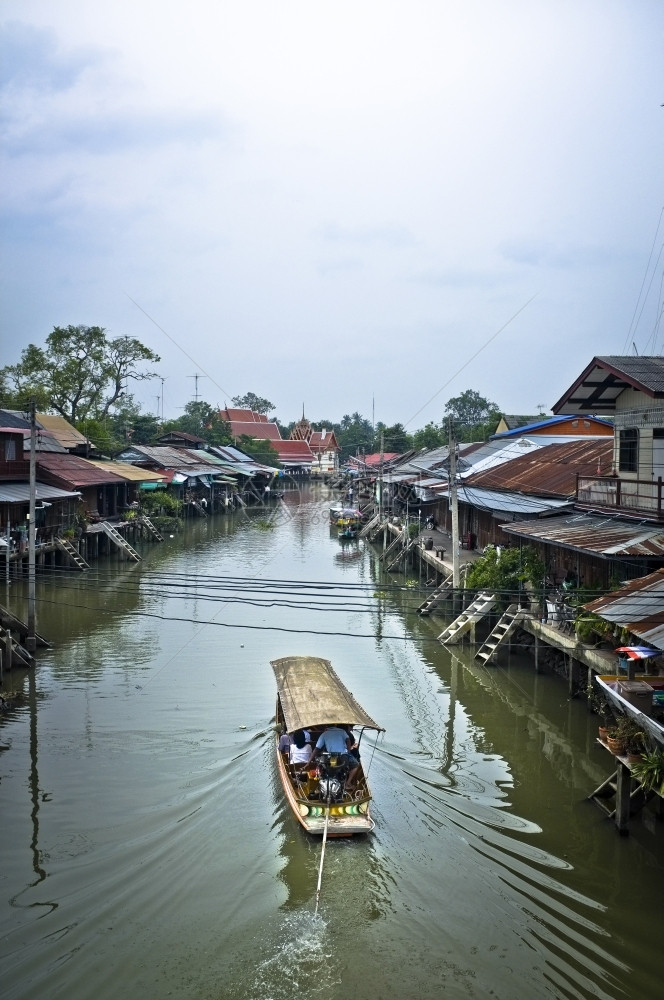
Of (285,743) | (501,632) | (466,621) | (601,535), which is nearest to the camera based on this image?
(285,743)

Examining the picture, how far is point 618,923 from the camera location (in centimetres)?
1077

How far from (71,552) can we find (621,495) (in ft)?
76.2

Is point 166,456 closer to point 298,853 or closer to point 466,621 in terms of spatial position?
point 466,621

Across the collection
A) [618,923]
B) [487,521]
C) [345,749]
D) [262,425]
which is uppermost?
[262,425]

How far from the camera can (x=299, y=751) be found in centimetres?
1416

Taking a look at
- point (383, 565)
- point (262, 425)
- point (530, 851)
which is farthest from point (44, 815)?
point (262, 425)

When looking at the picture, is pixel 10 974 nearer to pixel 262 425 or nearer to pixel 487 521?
pixel 487 521

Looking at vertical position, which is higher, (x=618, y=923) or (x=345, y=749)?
(x=345, y=749)

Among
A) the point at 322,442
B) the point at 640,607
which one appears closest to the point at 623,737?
the point at 640,607

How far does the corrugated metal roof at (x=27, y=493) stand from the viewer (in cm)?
3055

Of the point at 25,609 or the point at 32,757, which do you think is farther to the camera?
the point at 25,609

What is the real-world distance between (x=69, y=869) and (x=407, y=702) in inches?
399

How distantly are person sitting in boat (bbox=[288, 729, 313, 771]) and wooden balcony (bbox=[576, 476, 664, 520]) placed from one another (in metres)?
9.21

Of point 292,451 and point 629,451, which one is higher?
point 292,451
